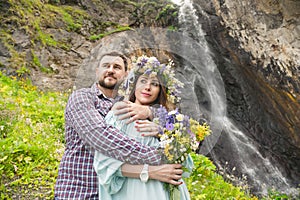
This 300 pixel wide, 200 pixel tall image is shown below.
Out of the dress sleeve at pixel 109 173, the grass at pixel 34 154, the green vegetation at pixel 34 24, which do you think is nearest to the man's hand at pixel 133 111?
the dress sleeve at pixel 109 173

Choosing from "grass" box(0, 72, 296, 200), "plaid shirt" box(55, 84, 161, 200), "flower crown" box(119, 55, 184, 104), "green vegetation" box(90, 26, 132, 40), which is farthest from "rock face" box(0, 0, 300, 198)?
"plaid shirt" box(55, 84, 161, 200)

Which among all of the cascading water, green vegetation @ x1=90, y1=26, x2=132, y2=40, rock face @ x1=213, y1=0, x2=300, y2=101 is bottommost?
the cascading water

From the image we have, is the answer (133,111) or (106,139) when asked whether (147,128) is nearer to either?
(133,111)

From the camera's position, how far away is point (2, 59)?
928 centimetres

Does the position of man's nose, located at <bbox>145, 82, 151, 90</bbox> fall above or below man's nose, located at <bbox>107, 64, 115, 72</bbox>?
below

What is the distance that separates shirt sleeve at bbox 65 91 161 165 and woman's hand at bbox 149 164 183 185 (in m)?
0.05

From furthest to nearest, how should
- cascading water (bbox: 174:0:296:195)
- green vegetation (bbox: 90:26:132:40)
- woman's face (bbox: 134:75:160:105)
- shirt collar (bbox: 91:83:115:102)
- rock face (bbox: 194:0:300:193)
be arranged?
1. green vegetation (bbox: 90:26:132:40)
2. cascading water (bbox: 174:0:296:195)
3. rock face (bbox: 194:0:300:193)
4. shirt collar (bbox: 91:83:115:102)
5. woman's face (bbox: 134:75:160:105)

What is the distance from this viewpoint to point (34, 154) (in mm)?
5074

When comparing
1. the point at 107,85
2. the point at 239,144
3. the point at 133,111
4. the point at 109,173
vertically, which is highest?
the point at 107,85

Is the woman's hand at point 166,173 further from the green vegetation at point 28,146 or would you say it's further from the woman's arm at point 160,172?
the green vegetation at point 28,146

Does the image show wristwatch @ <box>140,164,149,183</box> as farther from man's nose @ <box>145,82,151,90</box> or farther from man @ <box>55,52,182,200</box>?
man's nose @ <box>145,82,151,90</box>

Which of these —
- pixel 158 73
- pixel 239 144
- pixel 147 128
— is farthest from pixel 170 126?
pixel 239 144

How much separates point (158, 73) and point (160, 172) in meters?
0.82

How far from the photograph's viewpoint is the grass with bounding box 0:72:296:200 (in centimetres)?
449
